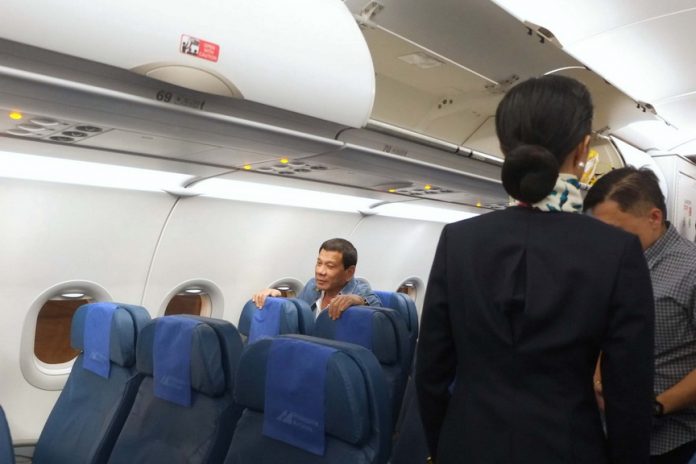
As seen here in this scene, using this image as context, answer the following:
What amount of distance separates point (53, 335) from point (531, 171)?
365cm

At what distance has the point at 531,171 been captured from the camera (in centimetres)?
117

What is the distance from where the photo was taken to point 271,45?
1908 millimetres

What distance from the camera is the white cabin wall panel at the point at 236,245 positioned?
4.02 metres

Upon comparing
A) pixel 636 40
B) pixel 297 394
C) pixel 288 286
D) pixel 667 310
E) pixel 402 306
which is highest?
pixel 636 40

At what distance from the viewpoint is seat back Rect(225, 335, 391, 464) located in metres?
1.67

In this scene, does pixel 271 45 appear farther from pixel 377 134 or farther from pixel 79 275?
pixel 79 275

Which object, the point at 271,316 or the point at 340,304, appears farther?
the point at 271,316

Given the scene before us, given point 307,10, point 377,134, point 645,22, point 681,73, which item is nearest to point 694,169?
point 681,73

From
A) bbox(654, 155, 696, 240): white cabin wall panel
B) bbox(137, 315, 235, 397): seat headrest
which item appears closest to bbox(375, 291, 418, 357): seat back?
bbox(137, 315, 235, 397): seat headrest

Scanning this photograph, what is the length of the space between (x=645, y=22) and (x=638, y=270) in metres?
3.67

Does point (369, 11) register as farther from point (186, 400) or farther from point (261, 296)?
point (261, 296)

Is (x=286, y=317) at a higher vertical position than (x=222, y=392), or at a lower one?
lower

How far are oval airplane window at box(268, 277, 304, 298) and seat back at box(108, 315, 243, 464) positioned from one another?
2.70 metres

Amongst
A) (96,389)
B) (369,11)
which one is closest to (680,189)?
(369,11)
